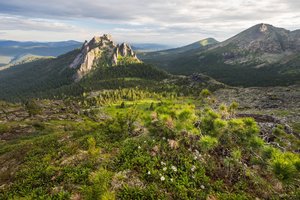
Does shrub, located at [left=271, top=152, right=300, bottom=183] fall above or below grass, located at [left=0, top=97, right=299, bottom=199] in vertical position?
above

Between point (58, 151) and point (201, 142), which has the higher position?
point (201, 142)

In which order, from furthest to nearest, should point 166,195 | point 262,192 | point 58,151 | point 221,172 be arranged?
point 58,151, point 221,172, point 262,192, point 166,195

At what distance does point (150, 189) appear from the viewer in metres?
21.8

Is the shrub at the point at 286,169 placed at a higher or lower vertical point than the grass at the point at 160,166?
higher

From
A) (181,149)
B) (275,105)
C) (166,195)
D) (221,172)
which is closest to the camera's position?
(166,195)

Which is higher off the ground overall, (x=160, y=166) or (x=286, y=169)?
(x=286, y=169)

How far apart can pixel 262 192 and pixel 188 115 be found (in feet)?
44.0

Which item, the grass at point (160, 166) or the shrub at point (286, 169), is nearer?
the shrub at point (286, 169)

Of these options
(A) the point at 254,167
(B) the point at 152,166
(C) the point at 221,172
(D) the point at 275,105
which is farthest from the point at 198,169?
(D) the point at 275,105

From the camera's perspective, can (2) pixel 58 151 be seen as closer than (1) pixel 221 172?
No

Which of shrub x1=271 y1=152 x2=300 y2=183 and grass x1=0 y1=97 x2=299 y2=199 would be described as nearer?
→ shrub x1=271 y1=152 x2=300 y2=183

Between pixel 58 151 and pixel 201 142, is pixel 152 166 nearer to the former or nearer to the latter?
pixel 201 142

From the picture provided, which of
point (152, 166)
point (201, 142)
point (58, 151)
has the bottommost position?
point (58, 151)

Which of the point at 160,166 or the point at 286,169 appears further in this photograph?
the point at 160,166
